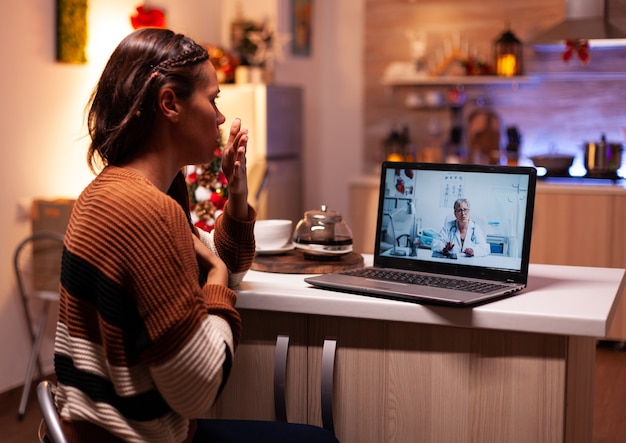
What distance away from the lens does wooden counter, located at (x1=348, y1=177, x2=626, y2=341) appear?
4.80 m

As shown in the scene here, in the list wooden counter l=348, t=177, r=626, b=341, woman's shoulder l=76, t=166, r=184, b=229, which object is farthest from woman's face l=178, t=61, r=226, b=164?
wooden counter l=348, t=177, r=626, b=341

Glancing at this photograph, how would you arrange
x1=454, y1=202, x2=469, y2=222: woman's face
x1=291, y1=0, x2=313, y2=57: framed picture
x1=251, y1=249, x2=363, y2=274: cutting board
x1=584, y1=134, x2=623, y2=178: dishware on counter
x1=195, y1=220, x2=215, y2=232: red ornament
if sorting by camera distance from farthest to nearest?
x1=291, y1=0, x2=313, y2=57: framed picture < x1=584, y1=134, x2=623, y2=178: dishware on counter < x1=195, y1=220, x2=215, y2=232: red ornament < x1=251, y1=249, x2=363, y2=274: cutting board < x1=454, y1=202, x2=469, y2=222: woman's face

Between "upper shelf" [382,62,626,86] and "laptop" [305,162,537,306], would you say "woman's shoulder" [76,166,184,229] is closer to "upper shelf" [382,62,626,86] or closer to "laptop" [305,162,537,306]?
"laptop" [305,162,537,306]

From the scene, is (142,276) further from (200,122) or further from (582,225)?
(582,225)

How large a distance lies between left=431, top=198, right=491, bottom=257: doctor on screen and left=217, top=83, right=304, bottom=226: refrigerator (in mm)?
2768

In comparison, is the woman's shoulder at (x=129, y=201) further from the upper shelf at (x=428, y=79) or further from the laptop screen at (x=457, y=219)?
the upper shelf at (x=428, y=79)

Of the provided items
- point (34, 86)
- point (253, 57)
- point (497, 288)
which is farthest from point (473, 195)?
point (253, 57)

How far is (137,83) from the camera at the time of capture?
1550 mm

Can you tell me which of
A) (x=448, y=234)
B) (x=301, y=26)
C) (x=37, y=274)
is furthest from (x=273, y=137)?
(x=448, y=234)

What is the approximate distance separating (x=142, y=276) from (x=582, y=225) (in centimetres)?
387

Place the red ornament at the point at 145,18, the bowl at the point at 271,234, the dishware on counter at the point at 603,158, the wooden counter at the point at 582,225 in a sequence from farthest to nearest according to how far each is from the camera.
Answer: the dishware on counter at the point at 603,158, the wooden counter at the point at 582,225, the red ornament at the point at 145,18, the bowl at the point at 271,234

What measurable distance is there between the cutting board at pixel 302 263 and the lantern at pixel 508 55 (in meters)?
3.42

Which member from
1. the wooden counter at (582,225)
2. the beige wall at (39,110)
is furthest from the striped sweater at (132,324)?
the wooden counter at (582,225)

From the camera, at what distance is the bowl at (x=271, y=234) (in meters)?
2.31
